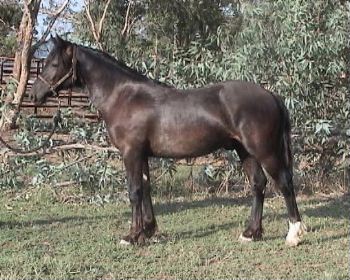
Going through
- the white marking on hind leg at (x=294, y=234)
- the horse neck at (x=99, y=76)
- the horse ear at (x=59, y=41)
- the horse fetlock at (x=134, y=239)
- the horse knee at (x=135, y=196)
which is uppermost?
the horse ear at (x=59, y=41)

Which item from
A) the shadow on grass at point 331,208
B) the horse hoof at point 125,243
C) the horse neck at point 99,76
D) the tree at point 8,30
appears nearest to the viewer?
the horse hoof at point 125,243

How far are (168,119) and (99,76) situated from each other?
2.77 ft

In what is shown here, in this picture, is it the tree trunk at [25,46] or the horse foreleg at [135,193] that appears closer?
the horse foreleg at [135,193]

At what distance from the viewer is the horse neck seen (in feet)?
18.9

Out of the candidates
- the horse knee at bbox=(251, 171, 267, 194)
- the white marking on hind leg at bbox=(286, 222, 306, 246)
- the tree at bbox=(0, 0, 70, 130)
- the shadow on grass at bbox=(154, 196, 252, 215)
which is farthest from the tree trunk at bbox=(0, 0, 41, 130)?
the white marking on hind leg at bbox=(286, 222, 306, 246)

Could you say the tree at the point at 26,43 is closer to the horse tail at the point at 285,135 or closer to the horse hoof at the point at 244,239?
the horse tail at the point at 285,135

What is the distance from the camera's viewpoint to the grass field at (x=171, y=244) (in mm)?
4660

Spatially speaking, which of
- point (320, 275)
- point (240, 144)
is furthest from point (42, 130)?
point (320, 275)

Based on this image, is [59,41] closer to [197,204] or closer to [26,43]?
[197,204]

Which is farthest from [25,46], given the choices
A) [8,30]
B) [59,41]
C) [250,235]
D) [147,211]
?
[8,30]

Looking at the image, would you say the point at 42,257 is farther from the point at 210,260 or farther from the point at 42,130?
the point at 42,130

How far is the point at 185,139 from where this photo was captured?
5586mm

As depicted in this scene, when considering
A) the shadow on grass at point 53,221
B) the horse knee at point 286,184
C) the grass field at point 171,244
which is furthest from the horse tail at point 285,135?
the shadow on grass at point 53,221

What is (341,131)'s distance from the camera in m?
8.30
